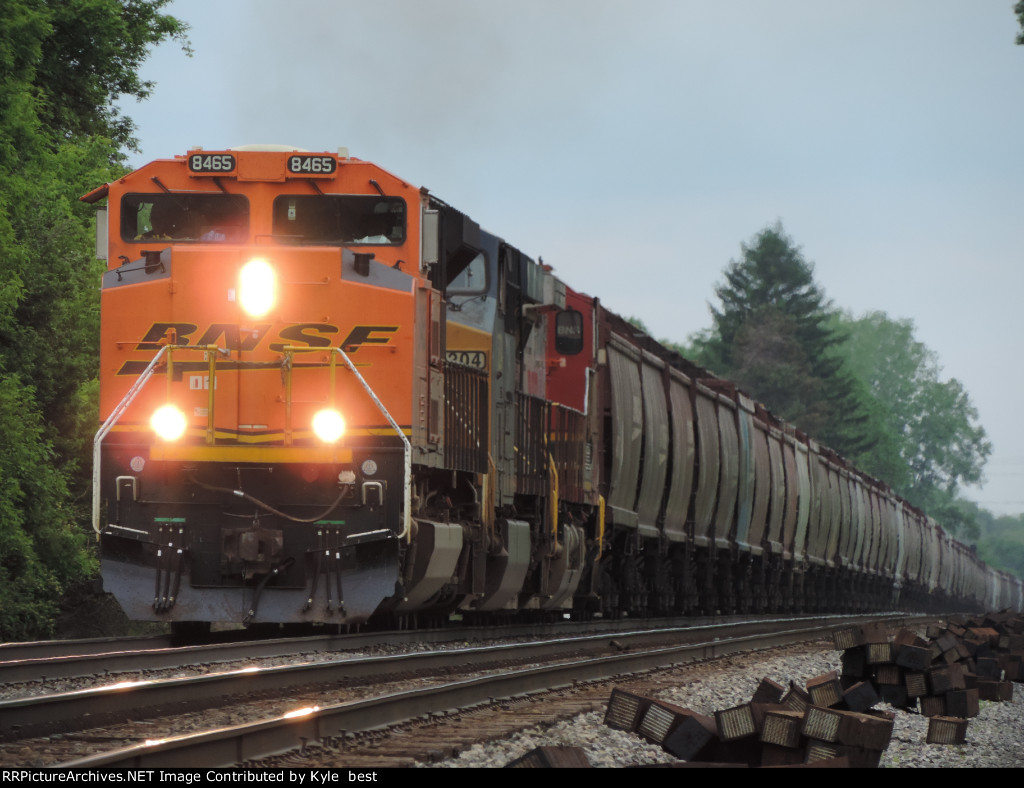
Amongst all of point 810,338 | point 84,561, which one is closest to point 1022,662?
point 84,561

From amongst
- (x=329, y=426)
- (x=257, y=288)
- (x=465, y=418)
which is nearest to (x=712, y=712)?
(x=329, y=426)

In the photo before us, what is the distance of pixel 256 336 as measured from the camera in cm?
1123

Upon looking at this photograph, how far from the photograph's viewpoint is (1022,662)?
13.4 m

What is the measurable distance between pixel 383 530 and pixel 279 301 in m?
2.01

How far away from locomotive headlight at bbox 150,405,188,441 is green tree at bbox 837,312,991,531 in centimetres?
9992

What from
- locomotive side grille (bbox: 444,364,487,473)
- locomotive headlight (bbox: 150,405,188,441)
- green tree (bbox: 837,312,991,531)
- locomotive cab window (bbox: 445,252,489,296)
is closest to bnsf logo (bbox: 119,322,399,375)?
locomotive headlight (bbox: 150,405,188,441)

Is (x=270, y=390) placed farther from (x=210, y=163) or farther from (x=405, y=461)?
(x=210, y=163)

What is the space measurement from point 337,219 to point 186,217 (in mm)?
1231

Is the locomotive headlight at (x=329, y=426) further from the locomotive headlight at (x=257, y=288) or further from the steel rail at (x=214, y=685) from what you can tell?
the steel rail at (x=214, y=685)

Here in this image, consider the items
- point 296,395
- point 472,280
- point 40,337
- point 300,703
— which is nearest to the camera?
point 300,703

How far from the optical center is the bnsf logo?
11.1 meters

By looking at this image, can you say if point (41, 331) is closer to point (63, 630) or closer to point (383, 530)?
point (63, 630)

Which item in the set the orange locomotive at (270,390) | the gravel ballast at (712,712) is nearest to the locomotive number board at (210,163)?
the orange locomotive at (270,390)

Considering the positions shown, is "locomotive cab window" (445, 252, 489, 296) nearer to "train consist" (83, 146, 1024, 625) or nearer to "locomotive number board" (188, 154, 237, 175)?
"train consist" (83, 146, 1024, 625)
